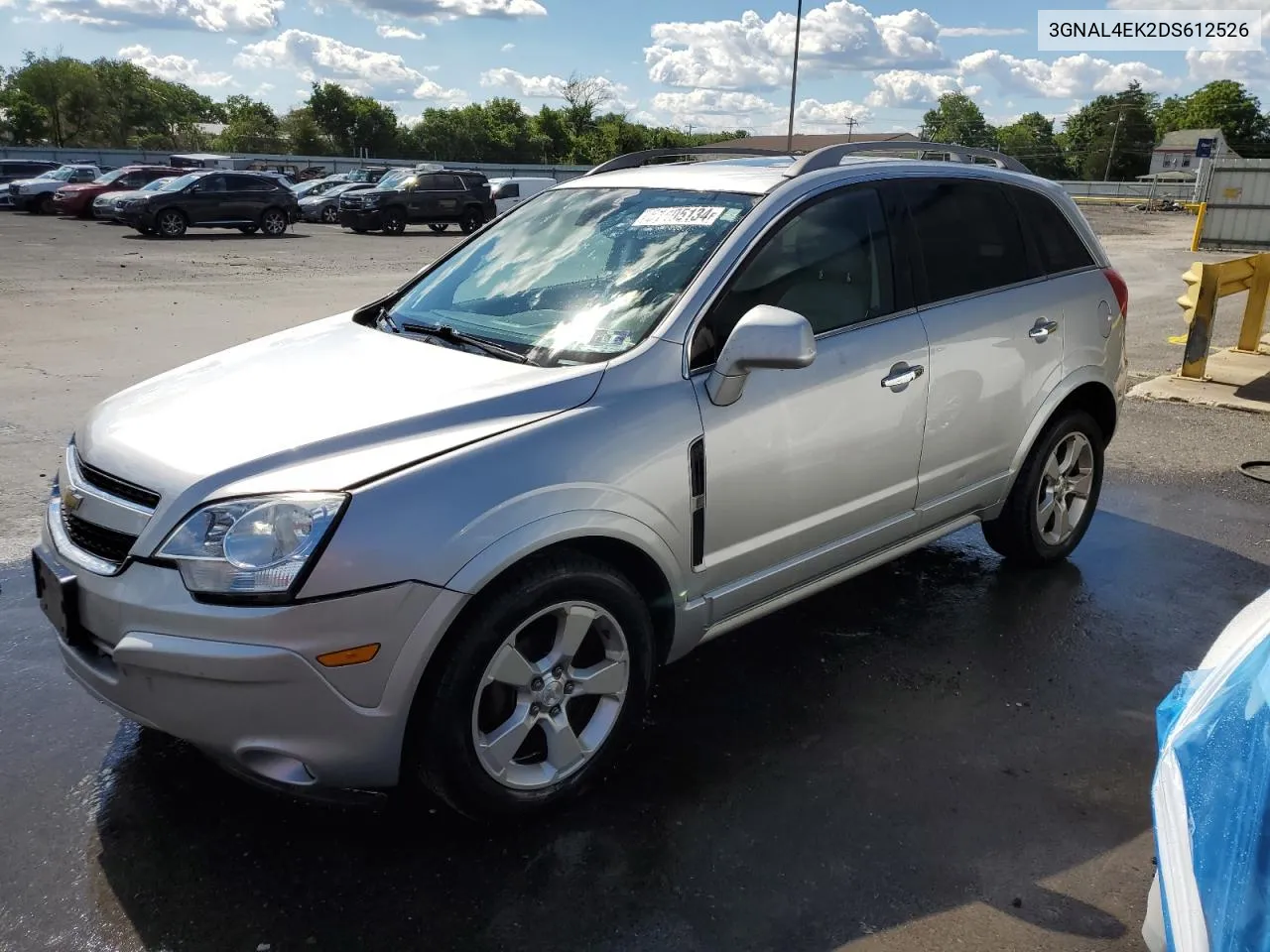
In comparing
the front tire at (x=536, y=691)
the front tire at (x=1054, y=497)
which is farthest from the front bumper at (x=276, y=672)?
the front tire at (x=1054, y=497)

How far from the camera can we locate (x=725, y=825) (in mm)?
2912

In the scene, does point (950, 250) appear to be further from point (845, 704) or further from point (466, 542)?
point (466, 542)

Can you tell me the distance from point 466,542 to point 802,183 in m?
1.87

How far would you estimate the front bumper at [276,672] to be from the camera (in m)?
2.39

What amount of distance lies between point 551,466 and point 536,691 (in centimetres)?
64

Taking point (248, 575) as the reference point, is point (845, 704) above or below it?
below

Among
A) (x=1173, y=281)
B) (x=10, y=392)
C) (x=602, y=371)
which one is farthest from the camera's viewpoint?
(x=1173, y=281)

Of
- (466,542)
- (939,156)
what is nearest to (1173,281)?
(939,156)

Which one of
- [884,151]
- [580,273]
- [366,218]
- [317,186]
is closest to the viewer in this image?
[580,273]

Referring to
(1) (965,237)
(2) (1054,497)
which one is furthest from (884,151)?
(2) (1054,497)

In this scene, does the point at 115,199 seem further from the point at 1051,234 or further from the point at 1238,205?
the point at 1051,234

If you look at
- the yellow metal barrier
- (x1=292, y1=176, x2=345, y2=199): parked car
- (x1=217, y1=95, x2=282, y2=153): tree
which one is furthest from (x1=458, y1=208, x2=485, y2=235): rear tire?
(x1=217, y1=95, x2=282, y2=153): tree

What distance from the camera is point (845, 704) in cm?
361

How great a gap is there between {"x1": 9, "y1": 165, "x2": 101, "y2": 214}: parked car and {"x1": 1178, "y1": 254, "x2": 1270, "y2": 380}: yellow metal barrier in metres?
31.9
